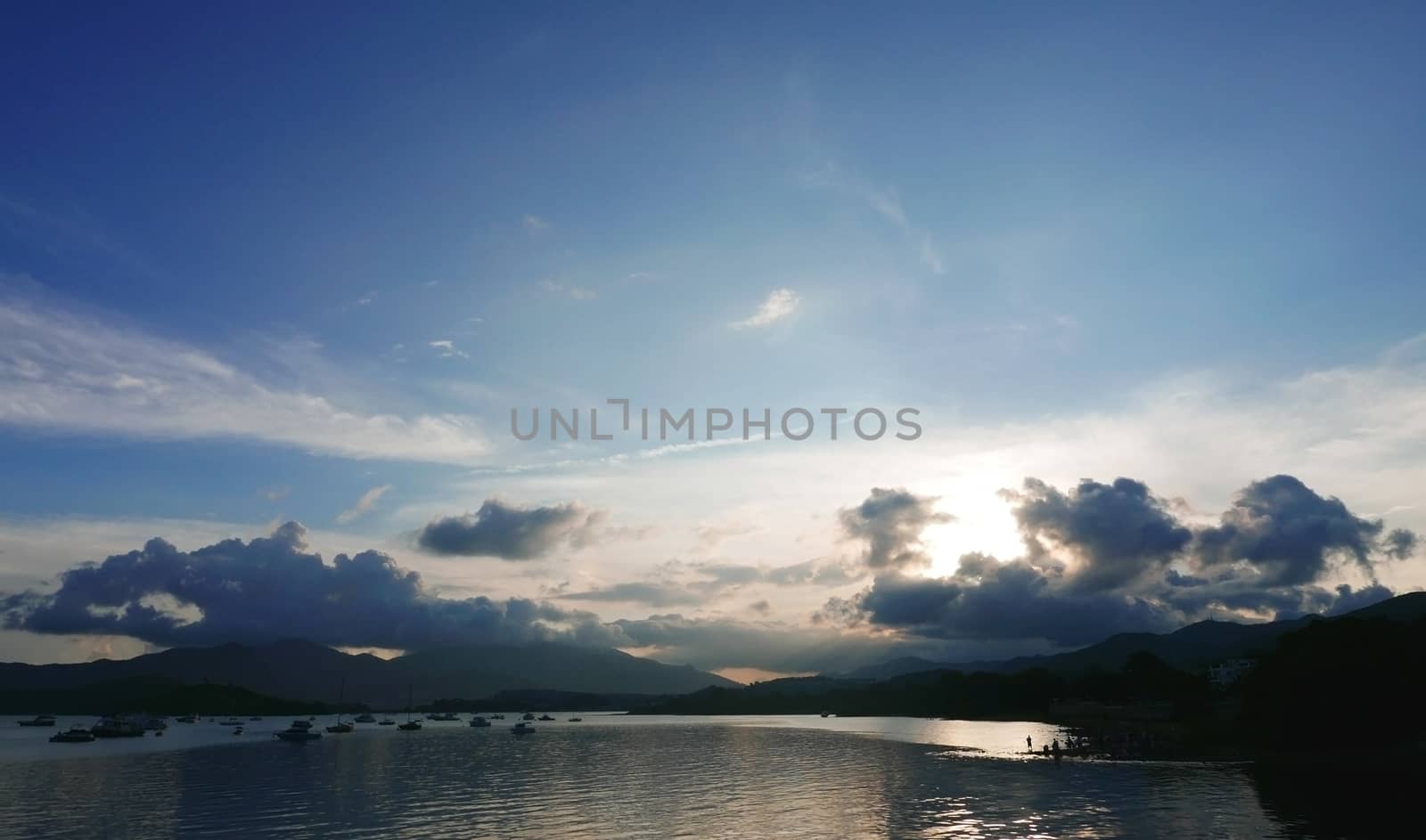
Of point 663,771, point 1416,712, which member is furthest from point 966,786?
point 1416,712

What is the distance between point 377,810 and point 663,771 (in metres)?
52.5

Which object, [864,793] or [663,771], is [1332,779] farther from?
[663,771]

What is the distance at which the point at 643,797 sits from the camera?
92125mm

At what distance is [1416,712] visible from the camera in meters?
102

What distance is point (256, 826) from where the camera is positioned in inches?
2788

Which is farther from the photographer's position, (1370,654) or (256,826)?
(1370,654)

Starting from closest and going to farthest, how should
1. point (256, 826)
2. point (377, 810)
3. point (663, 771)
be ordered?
point (256, 826) < point (377, 810) < point (663, 771)

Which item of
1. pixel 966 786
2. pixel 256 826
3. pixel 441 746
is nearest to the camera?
pixel 256 826

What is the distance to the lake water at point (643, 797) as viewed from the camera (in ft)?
223

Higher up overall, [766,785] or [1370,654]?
[1370,654]

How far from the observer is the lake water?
6806cm

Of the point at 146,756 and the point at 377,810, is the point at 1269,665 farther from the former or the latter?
the point at 146,756

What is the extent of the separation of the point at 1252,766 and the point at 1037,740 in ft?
237

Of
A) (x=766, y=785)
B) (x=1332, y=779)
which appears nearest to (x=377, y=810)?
(x=766, y=785)
